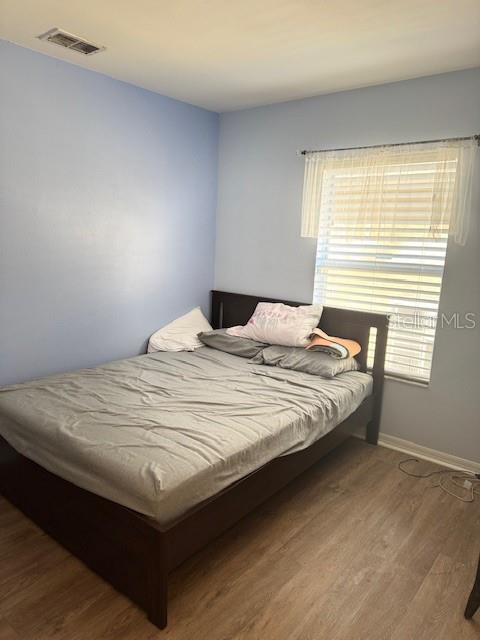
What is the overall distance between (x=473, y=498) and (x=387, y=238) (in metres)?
1.73

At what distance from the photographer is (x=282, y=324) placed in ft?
11.1

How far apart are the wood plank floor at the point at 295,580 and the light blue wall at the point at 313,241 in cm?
65

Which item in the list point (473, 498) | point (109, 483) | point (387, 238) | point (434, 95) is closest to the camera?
point (109, 483)

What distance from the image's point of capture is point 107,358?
11.1ft

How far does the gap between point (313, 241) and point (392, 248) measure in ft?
2.06

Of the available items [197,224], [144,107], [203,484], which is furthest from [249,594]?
[144,107]

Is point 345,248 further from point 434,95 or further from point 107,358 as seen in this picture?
point 107,358

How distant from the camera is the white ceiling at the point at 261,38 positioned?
2.09 metres

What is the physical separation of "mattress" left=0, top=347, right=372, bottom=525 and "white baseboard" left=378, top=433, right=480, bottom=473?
1.54ft

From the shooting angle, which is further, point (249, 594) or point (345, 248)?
point (345, 248)

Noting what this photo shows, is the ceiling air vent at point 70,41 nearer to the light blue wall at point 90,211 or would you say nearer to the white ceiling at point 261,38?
the white ceiling at point 261,38

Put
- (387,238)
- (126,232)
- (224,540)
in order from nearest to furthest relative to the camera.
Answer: (224,540) → (387,238) → (126,232)

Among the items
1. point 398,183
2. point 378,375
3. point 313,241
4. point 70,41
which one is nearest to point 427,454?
point 378,375

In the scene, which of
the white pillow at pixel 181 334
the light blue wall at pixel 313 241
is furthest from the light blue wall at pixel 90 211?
the light blue wall at pixel 313 241
